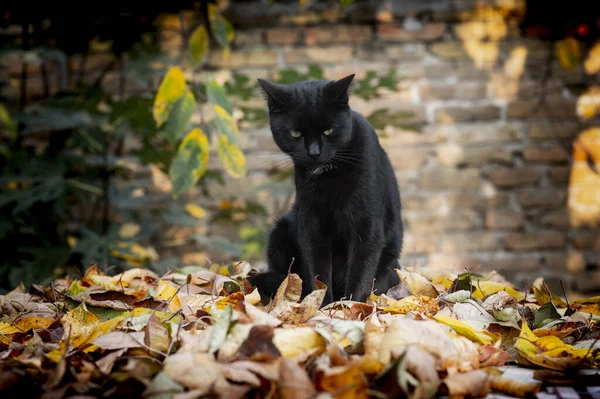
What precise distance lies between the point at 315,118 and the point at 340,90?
0.10m

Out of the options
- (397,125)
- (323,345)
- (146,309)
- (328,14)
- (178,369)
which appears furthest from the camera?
(328,14)

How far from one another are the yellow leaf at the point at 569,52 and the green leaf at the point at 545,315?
222 centimetres

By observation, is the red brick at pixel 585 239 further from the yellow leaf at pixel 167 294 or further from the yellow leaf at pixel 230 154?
the yellow leaf at pixel 167 294

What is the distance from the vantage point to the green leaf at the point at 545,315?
1329mm

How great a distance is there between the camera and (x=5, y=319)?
1.35m

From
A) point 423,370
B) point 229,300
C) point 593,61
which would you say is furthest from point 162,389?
point 593,61

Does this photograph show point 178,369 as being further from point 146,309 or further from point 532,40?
point 532,40

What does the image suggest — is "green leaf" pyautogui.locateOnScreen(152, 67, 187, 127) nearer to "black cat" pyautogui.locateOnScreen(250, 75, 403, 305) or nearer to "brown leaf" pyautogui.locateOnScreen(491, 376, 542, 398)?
"black cat" pyautogui.locateOnScreen(250, 75, 403, 305)

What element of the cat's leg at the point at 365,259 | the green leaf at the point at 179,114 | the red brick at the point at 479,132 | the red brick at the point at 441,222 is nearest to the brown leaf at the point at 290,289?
the cat's leg at the point at 365,259

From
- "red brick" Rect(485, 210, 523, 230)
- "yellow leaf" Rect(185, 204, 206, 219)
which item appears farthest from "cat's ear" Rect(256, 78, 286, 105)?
"red brick" Rect(485, 210, 523, 230)

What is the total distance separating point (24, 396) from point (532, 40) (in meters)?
3.14

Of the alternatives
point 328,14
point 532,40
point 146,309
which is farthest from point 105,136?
point 532,40

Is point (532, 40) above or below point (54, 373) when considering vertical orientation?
above

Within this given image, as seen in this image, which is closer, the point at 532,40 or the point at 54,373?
the point at 54,373
